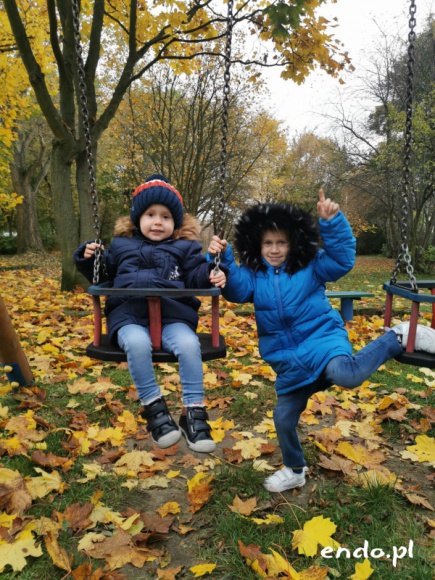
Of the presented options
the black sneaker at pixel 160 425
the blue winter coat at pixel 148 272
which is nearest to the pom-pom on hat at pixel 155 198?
the blue winter coat at pixel 148 272

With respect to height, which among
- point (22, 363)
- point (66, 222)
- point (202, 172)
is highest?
point (202, 172)

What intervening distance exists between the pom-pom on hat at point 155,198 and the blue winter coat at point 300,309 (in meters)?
0.62

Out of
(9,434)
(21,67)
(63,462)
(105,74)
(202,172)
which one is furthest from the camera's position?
(105,74)

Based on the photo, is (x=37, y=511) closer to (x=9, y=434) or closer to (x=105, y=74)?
(x=9, y=434)

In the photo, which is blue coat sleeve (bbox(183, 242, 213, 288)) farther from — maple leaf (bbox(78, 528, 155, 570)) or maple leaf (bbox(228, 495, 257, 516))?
maple leaf (bbox(78, 528, 155, 570))

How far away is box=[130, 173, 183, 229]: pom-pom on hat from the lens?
2824mm

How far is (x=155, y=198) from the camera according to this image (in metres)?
2.83

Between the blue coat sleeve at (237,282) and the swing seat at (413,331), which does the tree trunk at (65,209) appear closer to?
the blue coat sleeve at (237,282)

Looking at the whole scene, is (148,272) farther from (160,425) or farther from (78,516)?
(78,516)

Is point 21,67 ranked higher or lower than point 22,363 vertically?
higher

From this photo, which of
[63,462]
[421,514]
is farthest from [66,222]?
[421,514]

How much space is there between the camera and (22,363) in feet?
12.3

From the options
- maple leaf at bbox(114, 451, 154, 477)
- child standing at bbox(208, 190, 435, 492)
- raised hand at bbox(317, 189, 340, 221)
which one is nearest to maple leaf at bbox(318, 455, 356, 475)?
child standing at bbox(208, 190, 435, 492)

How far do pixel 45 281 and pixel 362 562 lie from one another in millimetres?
9118
